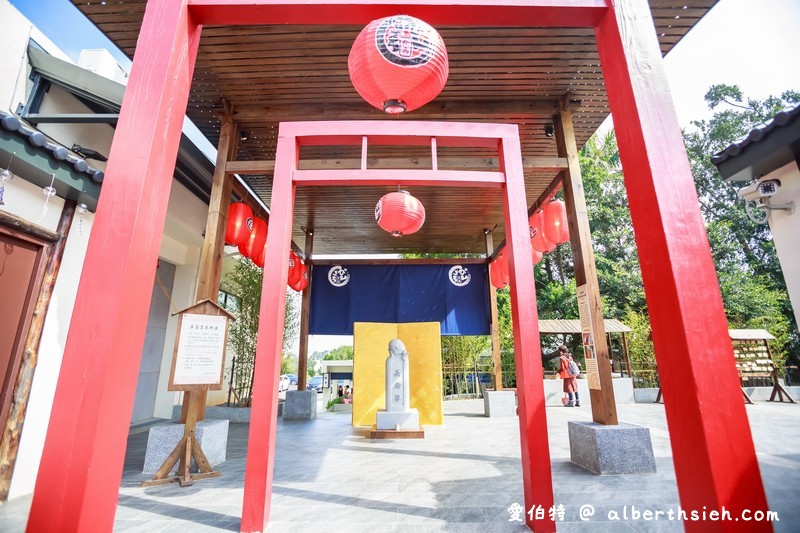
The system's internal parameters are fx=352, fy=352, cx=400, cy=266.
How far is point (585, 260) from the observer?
427cm

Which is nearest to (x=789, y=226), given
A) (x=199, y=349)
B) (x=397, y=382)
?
(x=199, y=349)

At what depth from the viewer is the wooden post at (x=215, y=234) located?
4.09m

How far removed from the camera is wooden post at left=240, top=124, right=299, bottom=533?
7.79 ft

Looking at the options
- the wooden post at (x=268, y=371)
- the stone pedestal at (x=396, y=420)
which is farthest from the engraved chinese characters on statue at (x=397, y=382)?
the wooden post at (x=268, y=371)

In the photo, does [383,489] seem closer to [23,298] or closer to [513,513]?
[513,513]

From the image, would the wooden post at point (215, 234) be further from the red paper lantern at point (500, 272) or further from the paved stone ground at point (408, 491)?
the red paper lantern at point (500, 272)

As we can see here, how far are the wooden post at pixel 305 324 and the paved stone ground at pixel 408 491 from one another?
3033 millimetres

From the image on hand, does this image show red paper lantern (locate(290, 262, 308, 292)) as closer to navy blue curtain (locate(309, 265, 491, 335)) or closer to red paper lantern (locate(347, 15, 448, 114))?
navy blue curtain (locate(309, 265, 491, 335))

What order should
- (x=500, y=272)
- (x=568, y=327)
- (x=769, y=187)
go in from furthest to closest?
1. (x=568, y=327)
2. (x=500, y=272)
3. (x=769, y=187)

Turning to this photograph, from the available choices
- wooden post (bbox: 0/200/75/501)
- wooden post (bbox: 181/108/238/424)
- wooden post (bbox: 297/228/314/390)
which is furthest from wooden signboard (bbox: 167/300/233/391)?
wooden post (bbox: 297/228/314/390)

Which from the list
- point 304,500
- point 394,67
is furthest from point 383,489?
point 394,67

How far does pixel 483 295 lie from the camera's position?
952 centimetres

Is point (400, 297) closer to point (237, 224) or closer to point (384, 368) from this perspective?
point (384, 368)

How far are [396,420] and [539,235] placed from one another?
4.04 meters
